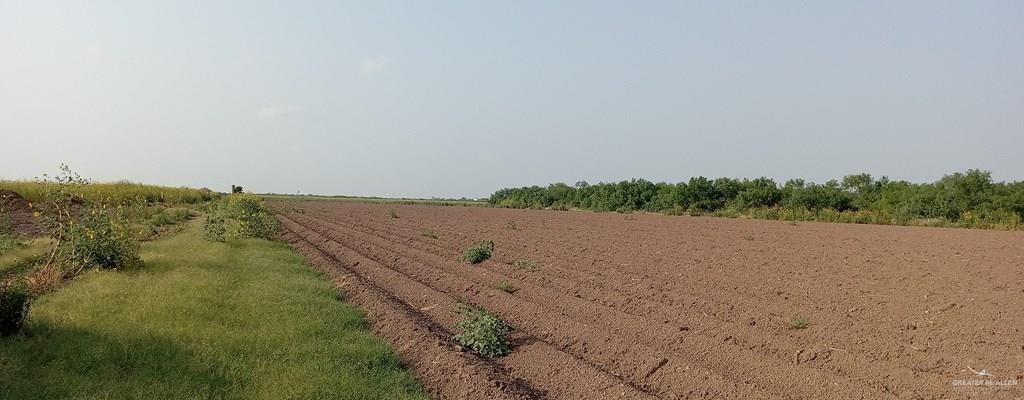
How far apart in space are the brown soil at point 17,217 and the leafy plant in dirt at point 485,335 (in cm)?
1235

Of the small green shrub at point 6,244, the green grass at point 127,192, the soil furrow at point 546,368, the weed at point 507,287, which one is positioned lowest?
the soil furrow at point 546,368

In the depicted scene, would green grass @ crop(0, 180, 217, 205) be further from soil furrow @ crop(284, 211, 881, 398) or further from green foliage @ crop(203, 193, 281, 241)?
soil furrow @ crop(284, 211, 881, 398)

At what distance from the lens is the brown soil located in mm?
14614

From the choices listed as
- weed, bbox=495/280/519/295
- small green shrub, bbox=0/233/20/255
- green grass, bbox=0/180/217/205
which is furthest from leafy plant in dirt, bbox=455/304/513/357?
green grass, bbox=0/180/217/205

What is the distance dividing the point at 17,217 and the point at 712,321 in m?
24.1

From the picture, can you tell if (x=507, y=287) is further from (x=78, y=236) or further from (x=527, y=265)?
(x=78, y=236)

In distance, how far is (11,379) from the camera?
524 cm

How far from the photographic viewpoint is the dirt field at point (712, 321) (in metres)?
5.74

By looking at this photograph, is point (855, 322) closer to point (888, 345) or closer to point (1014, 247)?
point (888, 345)

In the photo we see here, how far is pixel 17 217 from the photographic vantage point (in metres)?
20.4

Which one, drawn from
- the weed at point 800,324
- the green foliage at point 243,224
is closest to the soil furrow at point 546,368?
the weed at point 800,324

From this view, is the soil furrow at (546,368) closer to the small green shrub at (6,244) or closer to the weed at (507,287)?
the weed at (507,287)

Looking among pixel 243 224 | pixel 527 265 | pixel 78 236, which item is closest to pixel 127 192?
pixel 243 224

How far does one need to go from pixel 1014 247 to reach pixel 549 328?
715 inches
